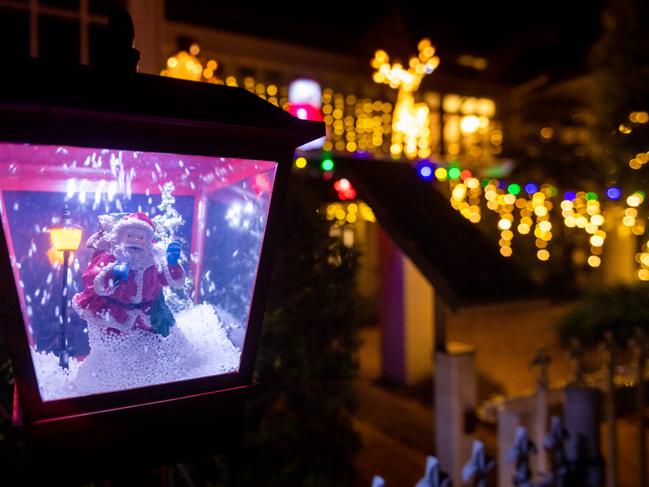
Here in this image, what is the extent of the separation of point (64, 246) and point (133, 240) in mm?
196

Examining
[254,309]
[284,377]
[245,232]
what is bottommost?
[284,377]

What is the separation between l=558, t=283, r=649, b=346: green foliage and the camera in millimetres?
7828

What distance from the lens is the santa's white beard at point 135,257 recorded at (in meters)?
1.52

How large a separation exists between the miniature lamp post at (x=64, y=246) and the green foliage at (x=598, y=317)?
8042 mm

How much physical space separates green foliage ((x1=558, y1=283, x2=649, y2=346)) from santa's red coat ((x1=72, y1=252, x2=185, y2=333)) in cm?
780

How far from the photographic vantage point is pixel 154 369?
1.61 meters

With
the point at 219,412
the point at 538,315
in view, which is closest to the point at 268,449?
the point at 219,412

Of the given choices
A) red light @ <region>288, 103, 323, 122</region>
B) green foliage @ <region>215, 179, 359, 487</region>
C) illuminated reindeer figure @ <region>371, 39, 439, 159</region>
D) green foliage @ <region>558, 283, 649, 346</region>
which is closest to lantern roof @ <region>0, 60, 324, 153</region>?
green foliage @ <region>215, 179, 359, 487</region>

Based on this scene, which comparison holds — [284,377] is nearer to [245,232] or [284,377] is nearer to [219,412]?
[219,412]

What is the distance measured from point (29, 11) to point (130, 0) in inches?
36.2

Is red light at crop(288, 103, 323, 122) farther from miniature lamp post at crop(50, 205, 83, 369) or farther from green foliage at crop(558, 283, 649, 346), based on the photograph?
green foliage at crop(558, 283, 649, 346)

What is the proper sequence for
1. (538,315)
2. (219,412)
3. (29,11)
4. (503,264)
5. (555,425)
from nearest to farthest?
(219,412) → (555,425) → (503,264) → (29,11) → (538,315)

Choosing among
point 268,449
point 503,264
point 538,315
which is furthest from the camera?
point 538,315

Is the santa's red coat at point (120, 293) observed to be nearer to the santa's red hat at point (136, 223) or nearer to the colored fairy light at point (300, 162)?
the santa's red hat at point (136, 223)
